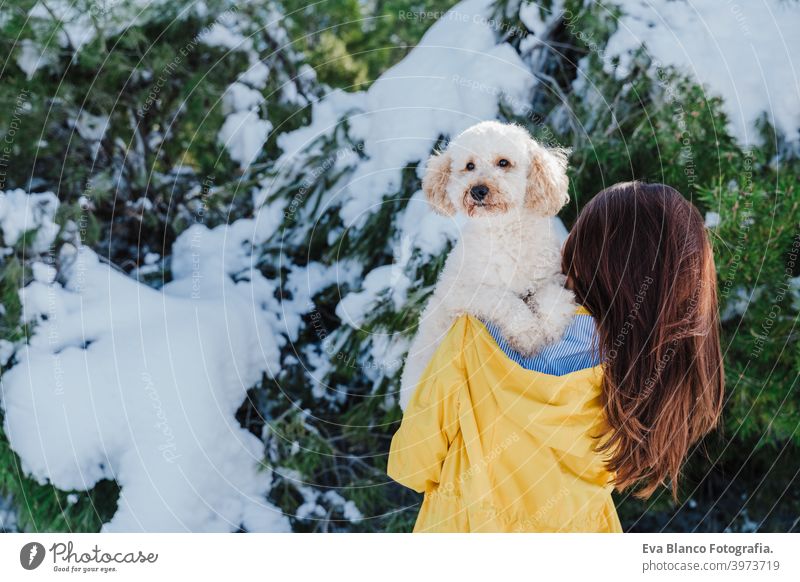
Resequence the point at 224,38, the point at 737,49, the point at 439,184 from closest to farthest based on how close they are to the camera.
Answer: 1. the point at 439,184
2. the point at 737,49
3. the point at 224,38

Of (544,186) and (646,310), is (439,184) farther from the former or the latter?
(646,310)

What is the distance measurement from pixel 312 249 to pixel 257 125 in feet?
1.42

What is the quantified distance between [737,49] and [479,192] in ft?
3.85

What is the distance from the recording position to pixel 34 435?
2.24 m

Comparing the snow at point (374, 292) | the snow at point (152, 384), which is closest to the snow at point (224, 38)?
the snow at point (152, 384)

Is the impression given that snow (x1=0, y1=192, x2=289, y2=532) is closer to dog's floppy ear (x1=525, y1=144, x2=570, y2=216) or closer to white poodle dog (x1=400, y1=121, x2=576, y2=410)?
white poodle dog (x1=400, y1=121, x2=576, y2=410)

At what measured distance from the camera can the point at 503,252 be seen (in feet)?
5.36

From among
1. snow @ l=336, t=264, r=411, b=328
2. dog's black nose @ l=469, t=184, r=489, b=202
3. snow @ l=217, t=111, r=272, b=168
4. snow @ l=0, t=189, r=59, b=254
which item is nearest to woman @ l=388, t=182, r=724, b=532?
dog's black nose @ l=469, t=184, r=489, b=202

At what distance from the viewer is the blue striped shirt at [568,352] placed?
1466 millimetres

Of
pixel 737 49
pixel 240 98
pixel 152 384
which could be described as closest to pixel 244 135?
pixel 240 98

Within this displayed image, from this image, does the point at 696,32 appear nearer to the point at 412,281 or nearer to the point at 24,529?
the point at 412,281

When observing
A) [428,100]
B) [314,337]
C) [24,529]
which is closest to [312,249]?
[314,337]

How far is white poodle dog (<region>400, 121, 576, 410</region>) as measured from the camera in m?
1.58
